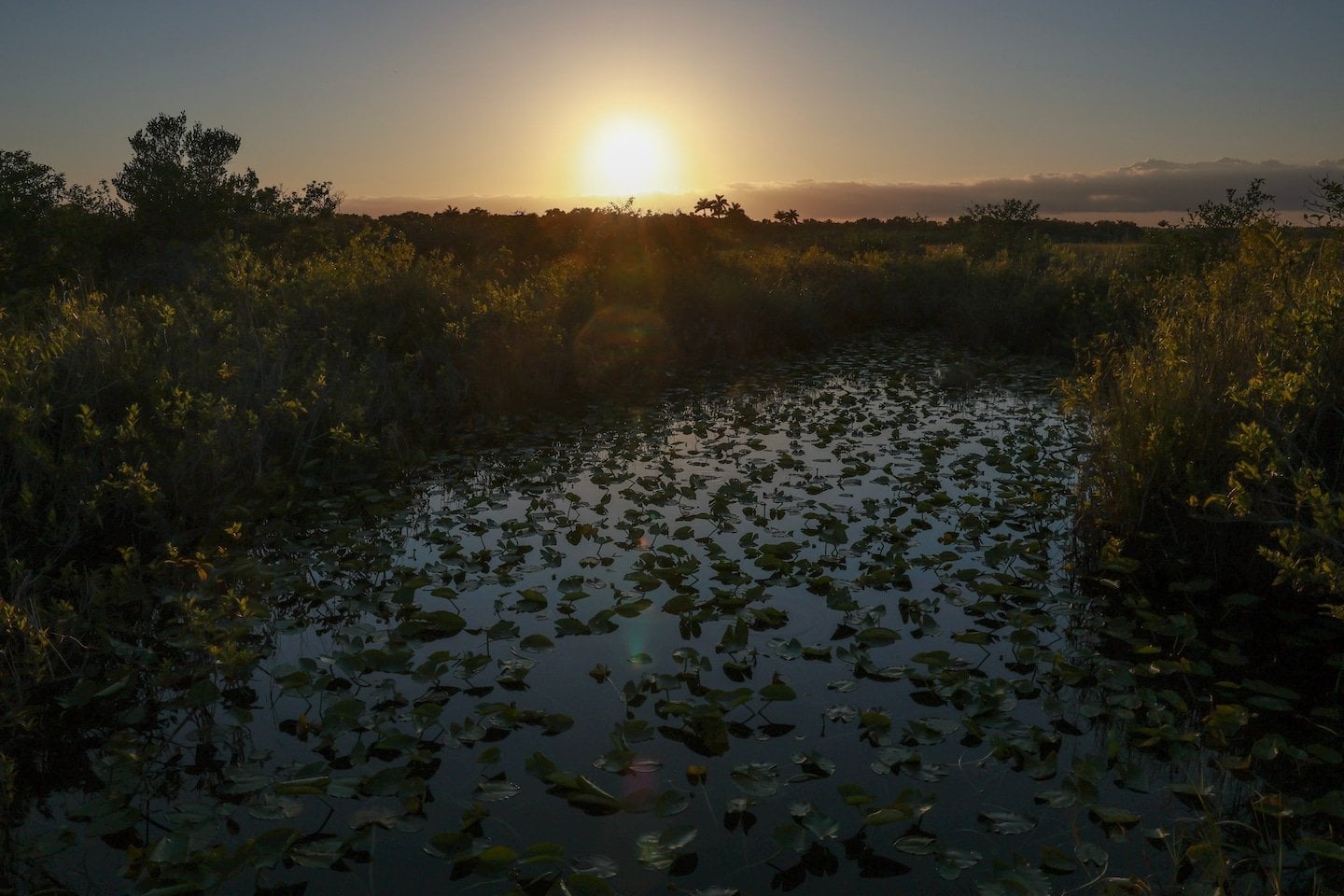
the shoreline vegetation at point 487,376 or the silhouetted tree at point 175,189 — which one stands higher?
the silhouetted tree at point 175,189

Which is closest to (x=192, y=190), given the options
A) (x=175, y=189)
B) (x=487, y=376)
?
(x=175, y=189)

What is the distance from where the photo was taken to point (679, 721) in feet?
12.9

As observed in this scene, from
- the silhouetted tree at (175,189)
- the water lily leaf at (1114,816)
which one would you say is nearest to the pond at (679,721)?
the water lily leaf at (1114,816)

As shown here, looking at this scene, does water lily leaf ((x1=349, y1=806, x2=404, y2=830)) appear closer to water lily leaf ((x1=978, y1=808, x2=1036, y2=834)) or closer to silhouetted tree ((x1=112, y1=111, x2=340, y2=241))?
water lily leaf ((x1=978, y1=808, x2=1036, y2=834))

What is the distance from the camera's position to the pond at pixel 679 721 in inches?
117

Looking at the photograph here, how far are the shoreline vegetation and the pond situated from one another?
1.70ft

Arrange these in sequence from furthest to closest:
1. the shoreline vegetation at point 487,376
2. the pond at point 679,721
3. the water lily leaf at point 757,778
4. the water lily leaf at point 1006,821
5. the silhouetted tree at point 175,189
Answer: the silhouetted tree at point 175,189 < the shoreline vegetation at point 487,376 < the water lily leaf at point 757,778 < the water lily leaf at point 1006,821 < the pond at point 679,721

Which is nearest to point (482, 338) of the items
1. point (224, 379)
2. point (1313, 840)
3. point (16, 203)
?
point (224, 379)

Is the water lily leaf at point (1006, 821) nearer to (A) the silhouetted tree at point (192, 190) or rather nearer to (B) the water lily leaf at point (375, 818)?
(B) the water lily leaf at point (375, 818)

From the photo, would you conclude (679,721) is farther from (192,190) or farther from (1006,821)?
(192,190)

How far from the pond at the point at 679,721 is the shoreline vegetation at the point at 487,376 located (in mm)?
518

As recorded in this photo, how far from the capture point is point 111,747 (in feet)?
11.9

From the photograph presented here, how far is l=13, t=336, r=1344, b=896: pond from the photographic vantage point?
9.73 ft

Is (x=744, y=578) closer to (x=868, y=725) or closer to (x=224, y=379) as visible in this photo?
(x=868, y=725)
